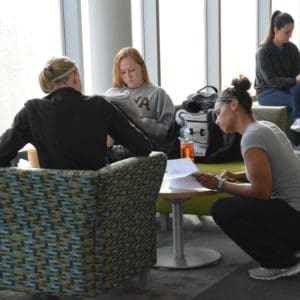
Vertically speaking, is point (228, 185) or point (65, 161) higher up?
point (65, 161)

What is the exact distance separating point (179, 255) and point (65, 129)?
1.27 m

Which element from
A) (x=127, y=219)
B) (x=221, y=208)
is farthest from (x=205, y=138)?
(x=127, y=219)

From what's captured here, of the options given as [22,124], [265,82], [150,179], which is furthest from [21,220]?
[265,82]

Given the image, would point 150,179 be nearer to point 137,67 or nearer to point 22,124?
point 22,124

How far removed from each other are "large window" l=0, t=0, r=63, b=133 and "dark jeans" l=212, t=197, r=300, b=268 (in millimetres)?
2138

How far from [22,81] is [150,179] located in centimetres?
232

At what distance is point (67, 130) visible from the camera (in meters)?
3.18

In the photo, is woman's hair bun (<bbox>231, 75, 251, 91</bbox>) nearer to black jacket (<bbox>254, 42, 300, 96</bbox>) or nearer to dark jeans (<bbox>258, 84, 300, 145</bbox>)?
black jacket (<bbox>254, 42, 300, 96</bbox>)

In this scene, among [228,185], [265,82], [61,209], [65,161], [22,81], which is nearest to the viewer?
[61,209]

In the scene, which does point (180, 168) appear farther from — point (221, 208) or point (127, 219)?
point (127, 219)

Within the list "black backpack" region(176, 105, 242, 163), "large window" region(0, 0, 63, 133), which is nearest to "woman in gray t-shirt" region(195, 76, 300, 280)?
"black backpack" region(176, 105, 242, 163)

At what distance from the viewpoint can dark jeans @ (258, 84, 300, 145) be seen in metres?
7.01

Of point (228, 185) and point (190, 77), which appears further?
point (190, 77)

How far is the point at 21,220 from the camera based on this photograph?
10.2 feet
